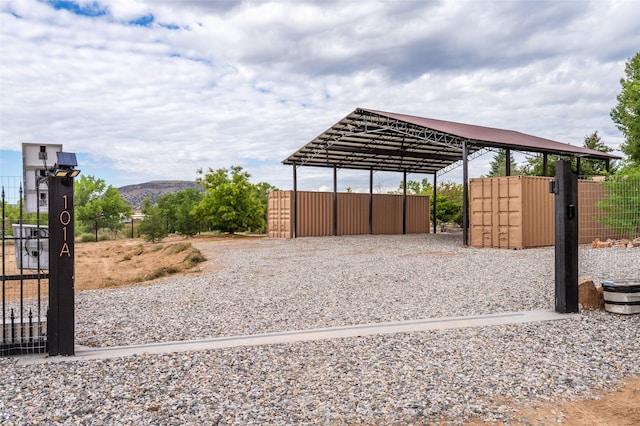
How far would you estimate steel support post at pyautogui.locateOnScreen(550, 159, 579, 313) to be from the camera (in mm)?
7414

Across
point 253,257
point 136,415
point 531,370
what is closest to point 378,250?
point 253,257

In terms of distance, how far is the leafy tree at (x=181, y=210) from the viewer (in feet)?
104

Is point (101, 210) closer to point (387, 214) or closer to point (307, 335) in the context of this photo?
point (387, 214)

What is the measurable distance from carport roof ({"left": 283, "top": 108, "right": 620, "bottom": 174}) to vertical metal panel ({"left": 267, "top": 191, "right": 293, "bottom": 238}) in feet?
7.41

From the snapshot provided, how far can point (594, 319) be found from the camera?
7055mm

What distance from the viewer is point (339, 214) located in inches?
1142

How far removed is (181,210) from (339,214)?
10.7 m

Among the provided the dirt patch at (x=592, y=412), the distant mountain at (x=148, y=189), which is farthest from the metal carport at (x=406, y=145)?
the distant mountain at (x=148, y=189)

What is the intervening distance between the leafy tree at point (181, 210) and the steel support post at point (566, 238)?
86.1 feet

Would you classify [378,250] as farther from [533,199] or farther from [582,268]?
[582,268]

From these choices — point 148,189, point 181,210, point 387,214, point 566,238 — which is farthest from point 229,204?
point 148,189

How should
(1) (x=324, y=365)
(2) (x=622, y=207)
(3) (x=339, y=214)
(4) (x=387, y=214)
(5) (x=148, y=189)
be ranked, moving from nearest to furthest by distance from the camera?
1. (1) (x=324, y=365)
2. (2) (x=622, y=207)
3. (3) (x=339, y=214)
4. (4) (x=387, y=214)
5. (5) (x=148, y=189)

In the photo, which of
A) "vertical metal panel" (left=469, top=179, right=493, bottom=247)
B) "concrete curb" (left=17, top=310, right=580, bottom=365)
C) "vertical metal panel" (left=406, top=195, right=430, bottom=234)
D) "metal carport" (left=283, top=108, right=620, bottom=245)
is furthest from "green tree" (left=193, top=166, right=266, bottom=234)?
"concrete curb" (left=17, top=310, right=580, bottom=365)

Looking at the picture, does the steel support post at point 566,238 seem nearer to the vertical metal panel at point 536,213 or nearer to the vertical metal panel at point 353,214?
the vertical metal panel at point 536,213
